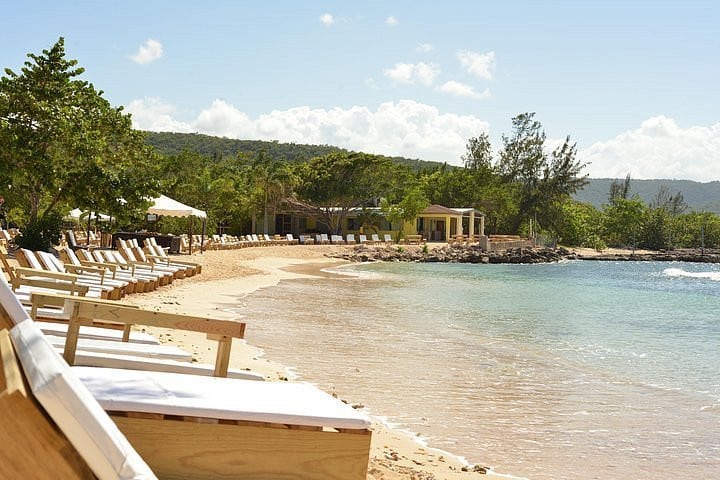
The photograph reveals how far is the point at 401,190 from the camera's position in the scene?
195ft

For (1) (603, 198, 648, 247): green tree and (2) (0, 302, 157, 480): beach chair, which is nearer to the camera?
(2) (0, 302, 157, 480): beach chair

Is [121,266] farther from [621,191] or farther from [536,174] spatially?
[621,191]

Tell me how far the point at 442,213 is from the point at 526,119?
2915 centimetres

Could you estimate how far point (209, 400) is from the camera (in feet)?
9.68

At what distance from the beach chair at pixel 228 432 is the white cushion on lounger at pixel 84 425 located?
1.17 metres

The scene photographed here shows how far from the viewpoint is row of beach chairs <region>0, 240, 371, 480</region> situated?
4.77ft

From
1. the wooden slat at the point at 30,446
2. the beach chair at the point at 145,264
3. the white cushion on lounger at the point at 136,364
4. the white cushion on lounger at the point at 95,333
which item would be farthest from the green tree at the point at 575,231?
→ the wooden slat at the point at 30,446

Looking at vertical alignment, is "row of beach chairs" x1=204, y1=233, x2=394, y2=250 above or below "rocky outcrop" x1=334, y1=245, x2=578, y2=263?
above

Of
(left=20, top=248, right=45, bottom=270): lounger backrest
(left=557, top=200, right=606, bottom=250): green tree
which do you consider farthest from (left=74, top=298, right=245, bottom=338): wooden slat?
(left=557, top=200, right=606, bottom=250): green tree

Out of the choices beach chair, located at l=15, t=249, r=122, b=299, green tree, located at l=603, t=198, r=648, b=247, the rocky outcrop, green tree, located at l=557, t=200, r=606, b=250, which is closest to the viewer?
beach chair, located at l=15, t=249, r=122, b=299

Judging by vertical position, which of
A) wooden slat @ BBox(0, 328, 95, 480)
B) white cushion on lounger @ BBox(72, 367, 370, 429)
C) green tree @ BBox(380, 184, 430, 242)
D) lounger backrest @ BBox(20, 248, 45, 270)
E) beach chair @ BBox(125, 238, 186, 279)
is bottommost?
beach chair @ BBox(125, 238, 186, 279)

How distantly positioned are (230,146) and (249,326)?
102134 millimetres

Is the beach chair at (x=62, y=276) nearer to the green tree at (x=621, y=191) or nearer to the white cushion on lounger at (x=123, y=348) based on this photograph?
the white cushion on lounger at (x=123, y=348)

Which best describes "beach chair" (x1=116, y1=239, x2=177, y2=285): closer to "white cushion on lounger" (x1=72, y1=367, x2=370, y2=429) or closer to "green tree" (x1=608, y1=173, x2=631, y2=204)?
"white cushion on lounger" (x1=72, y1=367, x2=370, y2=429)
